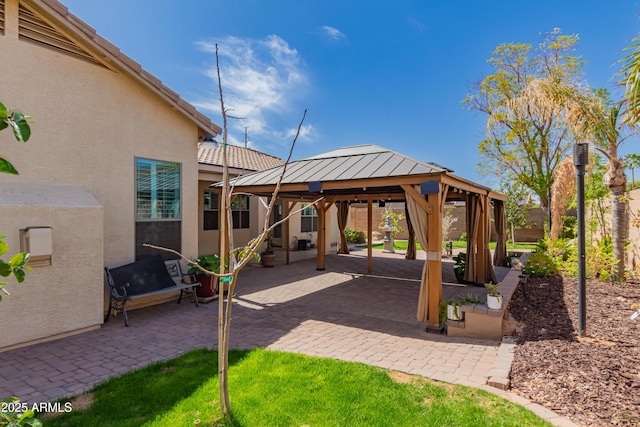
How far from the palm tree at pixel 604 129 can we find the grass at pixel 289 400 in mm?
6577

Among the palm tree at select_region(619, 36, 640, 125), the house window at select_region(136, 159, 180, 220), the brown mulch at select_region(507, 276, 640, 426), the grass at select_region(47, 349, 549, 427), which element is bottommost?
the grass at select_region(47, 349, 549, 427)

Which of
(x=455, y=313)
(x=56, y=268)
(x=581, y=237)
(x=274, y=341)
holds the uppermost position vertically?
(x=581, y=237)

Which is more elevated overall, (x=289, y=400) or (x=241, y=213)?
(x=241, y=213)

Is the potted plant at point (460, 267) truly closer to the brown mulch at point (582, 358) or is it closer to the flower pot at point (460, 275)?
the flower pot at point (460, 275)

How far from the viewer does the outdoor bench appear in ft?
20.0

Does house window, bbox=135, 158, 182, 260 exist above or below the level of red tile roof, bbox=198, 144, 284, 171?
below

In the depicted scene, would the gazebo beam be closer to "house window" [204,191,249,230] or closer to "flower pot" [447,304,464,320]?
"flower pot" [447,304,464,320]

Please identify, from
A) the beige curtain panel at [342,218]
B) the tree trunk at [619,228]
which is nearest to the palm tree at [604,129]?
the tree trunk at [619,228]

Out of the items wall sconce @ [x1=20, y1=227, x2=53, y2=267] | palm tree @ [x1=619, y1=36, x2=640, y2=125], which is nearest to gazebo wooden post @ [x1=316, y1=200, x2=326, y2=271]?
wall sconce @ [x1=20, y1=227, x2=53, y2=267]

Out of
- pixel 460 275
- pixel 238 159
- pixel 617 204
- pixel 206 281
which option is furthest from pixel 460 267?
pixel 238 159

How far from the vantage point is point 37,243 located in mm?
4918

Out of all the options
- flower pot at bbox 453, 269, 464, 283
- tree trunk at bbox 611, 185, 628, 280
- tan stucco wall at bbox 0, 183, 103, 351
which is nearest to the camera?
tan stucco wall at bbox 0, 183, 103, 351

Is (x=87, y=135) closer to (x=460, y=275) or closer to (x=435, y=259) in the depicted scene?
(x=435, y=259)

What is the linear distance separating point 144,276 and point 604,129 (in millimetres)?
10156
